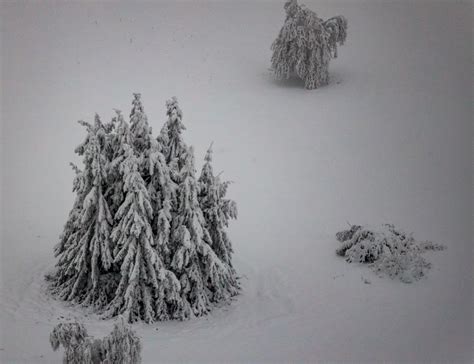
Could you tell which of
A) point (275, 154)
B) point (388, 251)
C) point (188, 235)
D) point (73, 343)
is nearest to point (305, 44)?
point (275, 154)

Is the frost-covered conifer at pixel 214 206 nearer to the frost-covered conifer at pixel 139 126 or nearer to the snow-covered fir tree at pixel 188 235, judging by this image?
the snow-covered fir tree at pixel 188 235

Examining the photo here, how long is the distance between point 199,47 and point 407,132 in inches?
586

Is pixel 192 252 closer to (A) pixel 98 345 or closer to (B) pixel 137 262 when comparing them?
(B) pixel 137 262

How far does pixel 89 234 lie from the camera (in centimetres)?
1455

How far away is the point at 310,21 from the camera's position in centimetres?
2841

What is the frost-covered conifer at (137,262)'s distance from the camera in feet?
45.0

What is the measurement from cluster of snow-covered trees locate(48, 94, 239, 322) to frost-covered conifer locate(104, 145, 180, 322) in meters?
0.03

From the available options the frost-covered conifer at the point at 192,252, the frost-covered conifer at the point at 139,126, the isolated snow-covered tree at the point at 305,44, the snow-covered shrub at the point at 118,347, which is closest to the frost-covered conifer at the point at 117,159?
the frost-covered conifer at the point at 139,126

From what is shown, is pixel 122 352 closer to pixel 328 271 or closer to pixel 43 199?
pixel 328 271

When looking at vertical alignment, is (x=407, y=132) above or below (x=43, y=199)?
above

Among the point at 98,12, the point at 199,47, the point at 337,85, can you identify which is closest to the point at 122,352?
the point at 337,85

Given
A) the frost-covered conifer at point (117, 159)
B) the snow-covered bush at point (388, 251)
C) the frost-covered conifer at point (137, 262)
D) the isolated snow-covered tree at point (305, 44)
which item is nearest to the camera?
the frost-covered conifer at point (137, 262)

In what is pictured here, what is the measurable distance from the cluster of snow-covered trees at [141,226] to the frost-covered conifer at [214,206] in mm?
33

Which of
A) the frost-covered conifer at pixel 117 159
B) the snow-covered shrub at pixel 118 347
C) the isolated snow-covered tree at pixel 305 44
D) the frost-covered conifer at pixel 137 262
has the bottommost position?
the snow-covered shrub at pixel 118 347
